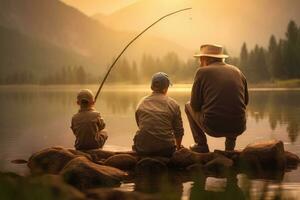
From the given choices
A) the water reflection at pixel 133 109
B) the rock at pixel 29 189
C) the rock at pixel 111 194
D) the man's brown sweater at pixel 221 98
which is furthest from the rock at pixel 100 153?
the rock at pixel 29 189

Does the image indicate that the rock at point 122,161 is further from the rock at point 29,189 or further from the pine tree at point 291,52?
the pine tree at point 291,52

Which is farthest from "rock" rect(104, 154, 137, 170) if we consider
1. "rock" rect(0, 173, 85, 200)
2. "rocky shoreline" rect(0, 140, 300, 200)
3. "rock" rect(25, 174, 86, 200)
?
"rock" rect(0, 173, 85, 200)

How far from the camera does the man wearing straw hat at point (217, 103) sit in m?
7.52

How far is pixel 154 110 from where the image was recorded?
721cm

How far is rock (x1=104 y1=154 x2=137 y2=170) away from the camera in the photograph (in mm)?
7051

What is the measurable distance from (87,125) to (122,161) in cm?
77

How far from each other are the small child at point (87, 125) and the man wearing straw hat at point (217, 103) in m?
1.05

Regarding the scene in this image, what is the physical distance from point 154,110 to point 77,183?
1.59 meters

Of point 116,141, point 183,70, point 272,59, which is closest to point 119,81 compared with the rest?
point 183,70

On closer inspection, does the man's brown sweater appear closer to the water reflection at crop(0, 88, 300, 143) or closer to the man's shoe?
the man's shoe

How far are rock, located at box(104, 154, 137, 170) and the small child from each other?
62cm

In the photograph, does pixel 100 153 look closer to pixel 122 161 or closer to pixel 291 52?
pixel 122 161

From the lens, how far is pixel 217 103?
24.7 ft

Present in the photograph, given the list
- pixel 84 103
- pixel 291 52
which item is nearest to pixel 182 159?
pixel 84 103
